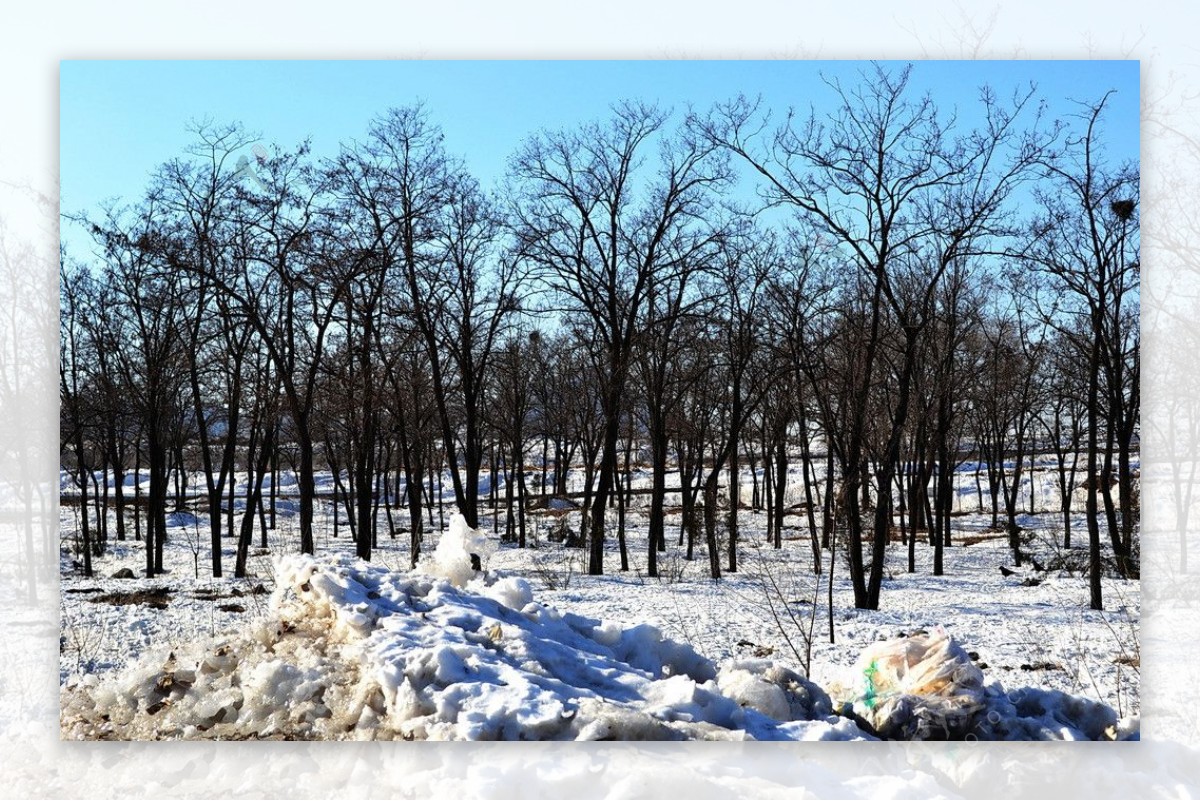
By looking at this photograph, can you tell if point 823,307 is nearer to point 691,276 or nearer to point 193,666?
point 691,276

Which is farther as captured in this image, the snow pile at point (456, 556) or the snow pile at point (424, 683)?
the snow pile at point (456, 556)

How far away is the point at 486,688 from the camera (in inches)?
146

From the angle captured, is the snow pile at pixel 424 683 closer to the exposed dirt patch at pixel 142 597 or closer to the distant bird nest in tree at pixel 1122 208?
the exposed dirt patch at pixel 142 597

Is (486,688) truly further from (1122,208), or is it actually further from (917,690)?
(1122,208)

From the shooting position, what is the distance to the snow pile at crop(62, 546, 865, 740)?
12.0ft

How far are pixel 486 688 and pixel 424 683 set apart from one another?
26 centimetres

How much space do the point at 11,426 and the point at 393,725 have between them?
2.56m

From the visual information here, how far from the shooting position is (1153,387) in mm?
4660

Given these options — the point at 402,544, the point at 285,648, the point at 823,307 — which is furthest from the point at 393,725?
the point at 402,544

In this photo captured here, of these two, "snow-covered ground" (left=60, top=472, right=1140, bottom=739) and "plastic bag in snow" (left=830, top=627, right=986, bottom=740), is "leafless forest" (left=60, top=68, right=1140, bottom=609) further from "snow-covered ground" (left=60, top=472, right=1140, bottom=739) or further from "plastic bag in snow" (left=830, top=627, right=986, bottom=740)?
"plastic bag in snow" (left=830, top=627, right=986, bottom=740)

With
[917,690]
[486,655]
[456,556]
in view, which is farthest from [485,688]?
[917,690]

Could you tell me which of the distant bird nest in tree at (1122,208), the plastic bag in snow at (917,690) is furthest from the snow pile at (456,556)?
the distant bird nest in tree at (1122,208)

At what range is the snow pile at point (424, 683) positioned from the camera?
3.66 metres

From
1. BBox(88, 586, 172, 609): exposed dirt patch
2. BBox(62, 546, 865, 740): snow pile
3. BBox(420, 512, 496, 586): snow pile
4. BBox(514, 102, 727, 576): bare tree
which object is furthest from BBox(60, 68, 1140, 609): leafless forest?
BBox(62, 546, 865, 740): snow pile
